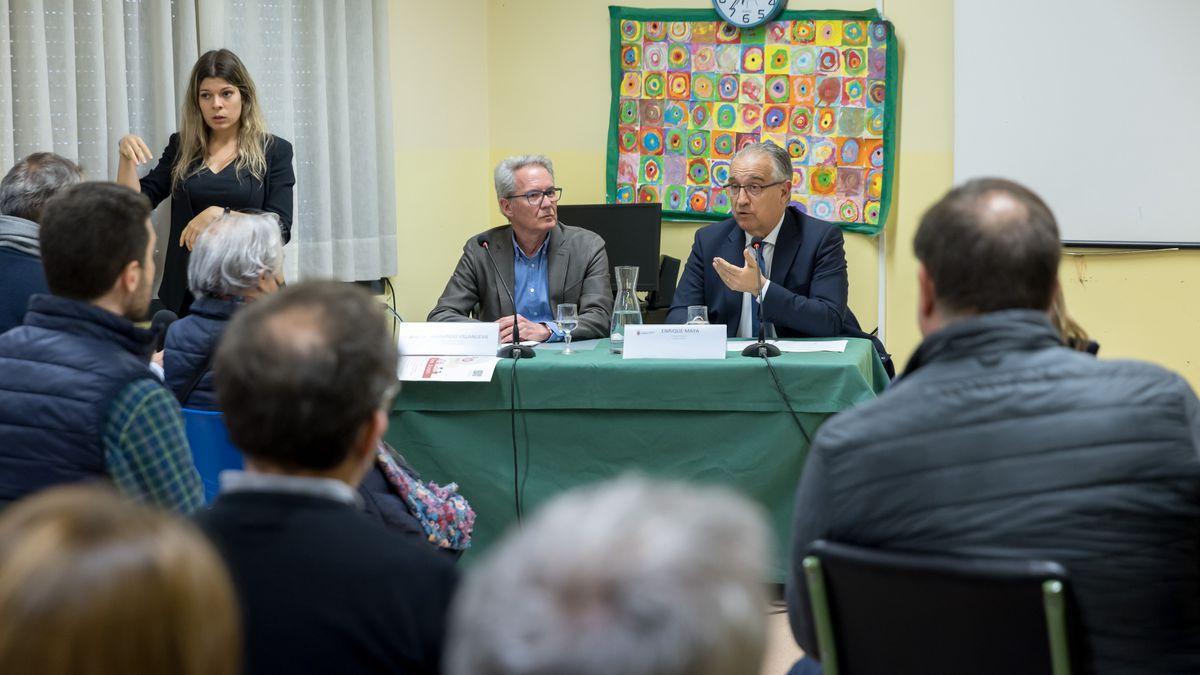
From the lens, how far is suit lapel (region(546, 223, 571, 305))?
4094 mm

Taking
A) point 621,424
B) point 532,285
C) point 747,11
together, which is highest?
point 747,11

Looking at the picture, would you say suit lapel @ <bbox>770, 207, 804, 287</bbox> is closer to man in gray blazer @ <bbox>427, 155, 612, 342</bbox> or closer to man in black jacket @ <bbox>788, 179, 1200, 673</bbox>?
man in gray blazer @ <bbox>427, 155, 612, 342</bbox>

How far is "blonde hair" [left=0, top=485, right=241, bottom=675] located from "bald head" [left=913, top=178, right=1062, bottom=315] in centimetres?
111

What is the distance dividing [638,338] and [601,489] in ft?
8.36

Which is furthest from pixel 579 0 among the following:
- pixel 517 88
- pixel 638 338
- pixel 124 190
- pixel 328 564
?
pixel 328 564

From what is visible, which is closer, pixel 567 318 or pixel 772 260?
pixel 567 318

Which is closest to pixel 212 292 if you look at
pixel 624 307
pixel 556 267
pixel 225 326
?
pixel 225 326

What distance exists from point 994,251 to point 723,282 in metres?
2.26

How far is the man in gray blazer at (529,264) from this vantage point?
4.07 meters

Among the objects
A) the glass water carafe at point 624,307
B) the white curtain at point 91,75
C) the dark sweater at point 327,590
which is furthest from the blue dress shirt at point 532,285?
the dark sweater at point 327,590

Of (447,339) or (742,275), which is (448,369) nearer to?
(447,339)

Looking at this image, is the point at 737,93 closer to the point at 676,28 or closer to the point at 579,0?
the point at 676,28

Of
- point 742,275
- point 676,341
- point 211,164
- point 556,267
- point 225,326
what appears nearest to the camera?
point 225,326

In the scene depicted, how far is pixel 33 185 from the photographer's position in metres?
2.88
